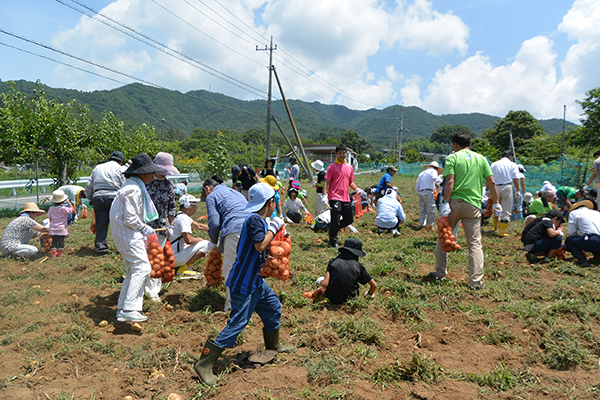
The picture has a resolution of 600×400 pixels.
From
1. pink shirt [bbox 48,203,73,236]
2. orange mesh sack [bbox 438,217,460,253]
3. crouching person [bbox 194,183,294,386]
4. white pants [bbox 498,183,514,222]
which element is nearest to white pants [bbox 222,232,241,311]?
crouching person [bbox 194,183,294,386]

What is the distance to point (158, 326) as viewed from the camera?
427cm

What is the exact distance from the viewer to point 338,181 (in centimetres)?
765

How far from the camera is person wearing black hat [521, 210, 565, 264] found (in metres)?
6.35

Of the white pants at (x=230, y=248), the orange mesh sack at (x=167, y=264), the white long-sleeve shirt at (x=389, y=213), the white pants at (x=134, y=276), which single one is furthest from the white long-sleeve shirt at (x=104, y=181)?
the white long-sleeve shirt at (x=389, y=213)

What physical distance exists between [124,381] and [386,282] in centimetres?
356

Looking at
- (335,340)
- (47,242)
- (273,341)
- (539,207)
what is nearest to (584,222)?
(539,207)

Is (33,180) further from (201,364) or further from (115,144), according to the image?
(201,364)

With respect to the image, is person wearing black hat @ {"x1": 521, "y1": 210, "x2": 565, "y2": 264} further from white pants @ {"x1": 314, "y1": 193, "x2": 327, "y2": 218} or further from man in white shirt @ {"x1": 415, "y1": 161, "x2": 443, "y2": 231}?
white pants @ {"x1": 314, "y1": 193, "x2": 327, "y2": 218}

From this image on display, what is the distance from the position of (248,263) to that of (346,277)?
1809 mm

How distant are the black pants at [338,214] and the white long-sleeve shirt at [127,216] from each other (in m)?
4.24

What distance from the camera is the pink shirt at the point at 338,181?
25.0 ft

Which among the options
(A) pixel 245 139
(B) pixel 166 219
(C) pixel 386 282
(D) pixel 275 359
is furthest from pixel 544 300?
(A) pixel 245 139

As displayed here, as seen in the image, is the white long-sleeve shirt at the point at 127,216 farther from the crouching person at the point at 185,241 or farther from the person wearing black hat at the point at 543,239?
the person wearing black hat at the point at 543,239

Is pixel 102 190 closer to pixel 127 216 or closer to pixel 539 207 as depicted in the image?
pixel 127 216
